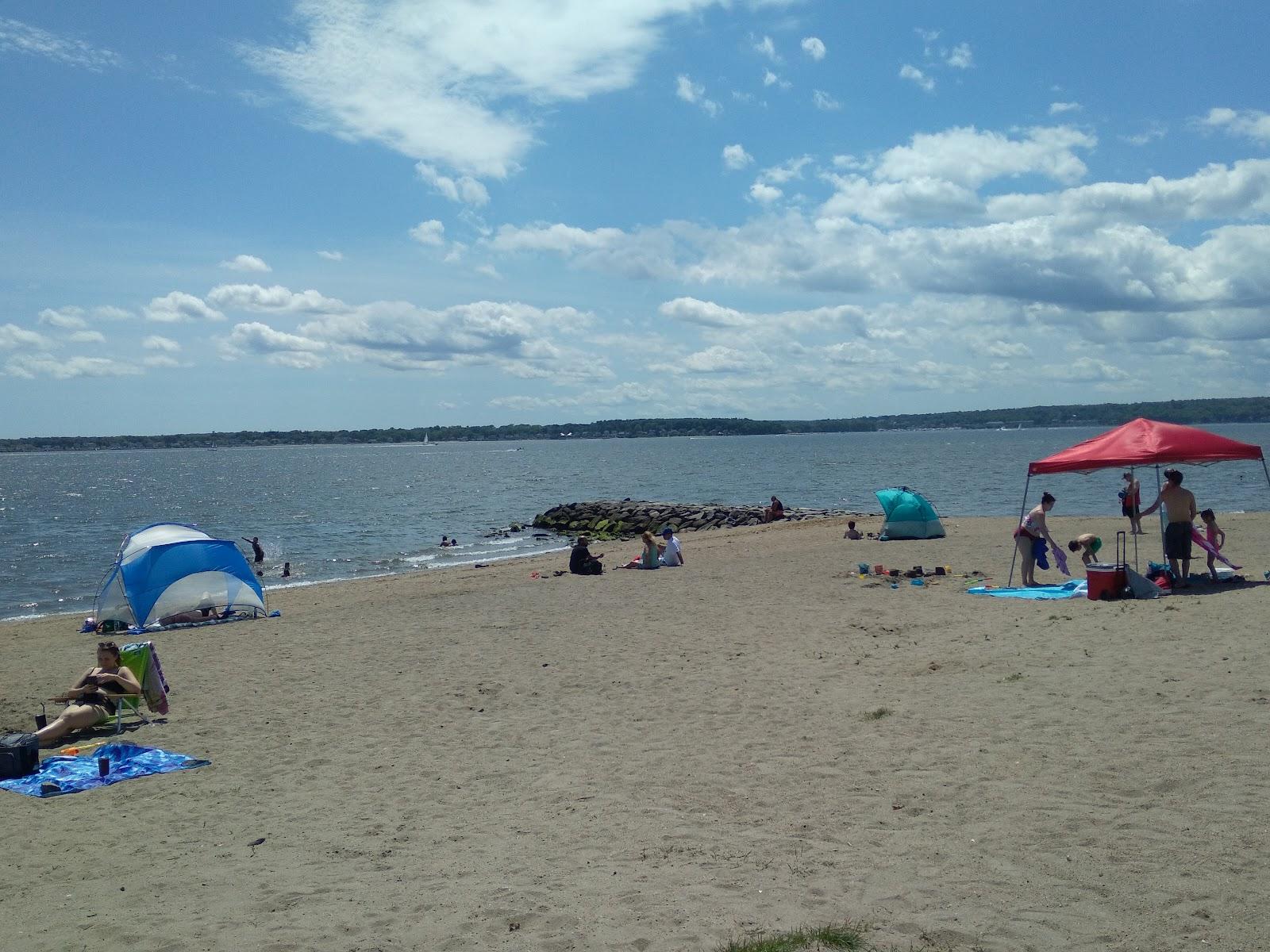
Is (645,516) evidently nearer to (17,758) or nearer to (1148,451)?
(1148,451)

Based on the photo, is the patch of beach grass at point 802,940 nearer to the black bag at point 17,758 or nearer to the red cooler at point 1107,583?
the black bag at point 17,758

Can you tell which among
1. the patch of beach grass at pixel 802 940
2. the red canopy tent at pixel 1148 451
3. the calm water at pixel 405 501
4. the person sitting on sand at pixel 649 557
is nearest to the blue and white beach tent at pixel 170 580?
the calm water at pixel 405 501

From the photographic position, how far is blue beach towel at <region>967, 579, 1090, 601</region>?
14422 mm

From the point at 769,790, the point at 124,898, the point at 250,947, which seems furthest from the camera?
the point at 769,790

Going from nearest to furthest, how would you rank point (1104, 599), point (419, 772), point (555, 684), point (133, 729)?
1. point (419, 772)
2. point (133, 729)
3. point (555, 684)
4. point (1104, 599)

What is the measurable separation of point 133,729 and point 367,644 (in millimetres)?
4261

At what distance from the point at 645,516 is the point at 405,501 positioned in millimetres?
25868

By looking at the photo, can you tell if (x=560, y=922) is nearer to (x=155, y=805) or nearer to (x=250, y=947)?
(x=250, y=947)

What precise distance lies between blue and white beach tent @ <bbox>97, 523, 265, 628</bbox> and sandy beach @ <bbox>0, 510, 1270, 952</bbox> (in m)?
3.48

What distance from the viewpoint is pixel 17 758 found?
8.36 m

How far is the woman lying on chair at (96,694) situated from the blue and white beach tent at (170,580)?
7.12 m

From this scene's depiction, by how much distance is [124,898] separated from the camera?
588 cm

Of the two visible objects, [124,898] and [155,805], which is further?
[155,805]

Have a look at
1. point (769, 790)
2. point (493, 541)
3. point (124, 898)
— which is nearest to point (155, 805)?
point (124, 898)
